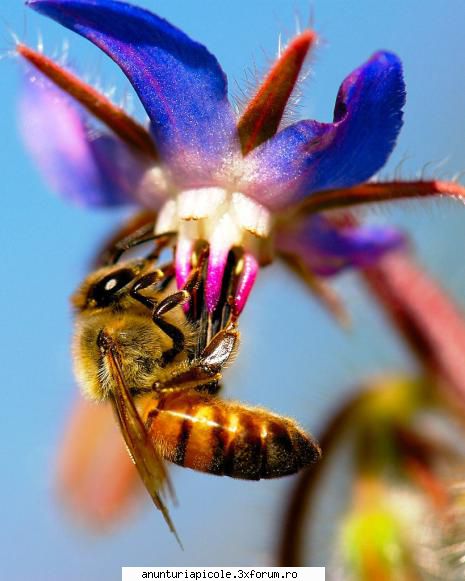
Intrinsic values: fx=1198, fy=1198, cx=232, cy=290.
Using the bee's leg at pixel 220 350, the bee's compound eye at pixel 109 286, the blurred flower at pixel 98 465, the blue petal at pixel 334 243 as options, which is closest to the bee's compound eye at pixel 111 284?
the bee's compound eye at pixel 109 286

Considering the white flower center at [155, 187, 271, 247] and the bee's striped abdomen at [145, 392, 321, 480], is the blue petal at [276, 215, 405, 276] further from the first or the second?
the bee's striped abdomen at [145, 392, 321, 480]

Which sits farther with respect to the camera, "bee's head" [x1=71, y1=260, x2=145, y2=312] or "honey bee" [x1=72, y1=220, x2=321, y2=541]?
"bee's head" [x1=71, y1=260, x2=145, y2=312]

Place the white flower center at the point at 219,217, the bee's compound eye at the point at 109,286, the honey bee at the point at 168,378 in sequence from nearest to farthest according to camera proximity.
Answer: the honey bee at the point at 168,378, the bee's compound eye at the point at 109,286, the white flower center at the point at 219,217

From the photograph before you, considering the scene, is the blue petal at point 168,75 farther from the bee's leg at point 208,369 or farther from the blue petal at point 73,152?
the bee's leg at point 208,369

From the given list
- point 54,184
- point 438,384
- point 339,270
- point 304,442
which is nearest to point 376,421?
point 438,384

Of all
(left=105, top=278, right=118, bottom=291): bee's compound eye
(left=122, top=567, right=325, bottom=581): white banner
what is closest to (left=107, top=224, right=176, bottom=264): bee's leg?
(left=105, top=278, right=118, bottom=291): bee's compound eye

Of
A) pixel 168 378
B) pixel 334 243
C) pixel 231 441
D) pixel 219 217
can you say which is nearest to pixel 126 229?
pixel 219 217

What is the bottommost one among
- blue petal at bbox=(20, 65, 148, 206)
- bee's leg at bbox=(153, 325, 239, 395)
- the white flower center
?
bee's leg at bbox=(153, 325, 239, 395)

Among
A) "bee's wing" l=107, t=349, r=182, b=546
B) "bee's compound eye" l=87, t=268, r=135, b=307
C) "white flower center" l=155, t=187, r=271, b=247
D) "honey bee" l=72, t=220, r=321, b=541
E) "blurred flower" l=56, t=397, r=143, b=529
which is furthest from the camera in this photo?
"blurred flower" l=56, t=397, r=143, b=529
